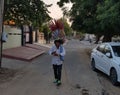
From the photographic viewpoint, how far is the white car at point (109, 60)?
11.3 meters

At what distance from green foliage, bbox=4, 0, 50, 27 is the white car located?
3511 millimetres

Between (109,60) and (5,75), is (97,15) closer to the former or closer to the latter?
(109,60)

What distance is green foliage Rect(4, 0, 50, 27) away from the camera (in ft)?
50.3

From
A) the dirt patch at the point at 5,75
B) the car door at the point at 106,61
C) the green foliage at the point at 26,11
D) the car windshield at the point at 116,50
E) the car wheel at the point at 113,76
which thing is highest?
the green foliage at the point at 26,11

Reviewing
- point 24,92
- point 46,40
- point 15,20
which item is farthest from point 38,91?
point 46,40

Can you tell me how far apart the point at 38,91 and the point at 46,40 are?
48566mm

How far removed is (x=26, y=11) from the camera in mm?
15594

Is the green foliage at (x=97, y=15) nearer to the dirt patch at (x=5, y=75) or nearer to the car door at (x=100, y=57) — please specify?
the car door at (x=100, y=57)

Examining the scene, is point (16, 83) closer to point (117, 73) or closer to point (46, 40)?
point (117, 73)

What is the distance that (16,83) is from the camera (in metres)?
11.0

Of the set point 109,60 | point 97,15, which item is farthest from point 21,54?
point 109,60

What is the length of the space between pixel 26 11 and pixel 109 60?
17.8ft

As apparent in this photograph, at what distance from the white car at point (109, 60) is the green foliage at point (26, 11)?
3511 millimetres

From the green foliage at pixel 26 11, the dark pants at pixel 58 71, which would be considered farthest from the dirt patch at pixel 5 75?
the green foliage at pixel 26 11
